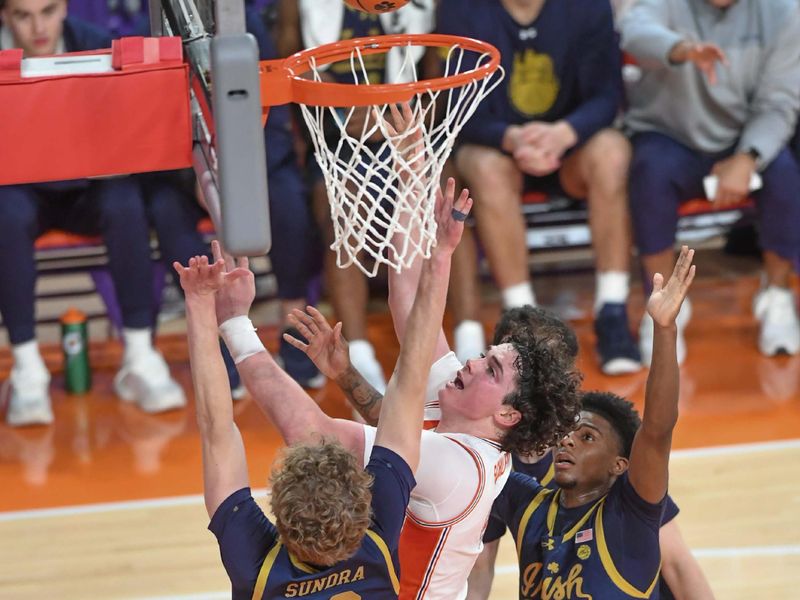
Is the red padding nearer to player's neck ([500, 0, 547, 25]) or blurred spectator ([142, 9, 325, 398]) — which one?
blurred spectator ([142, 9, 325, 398])

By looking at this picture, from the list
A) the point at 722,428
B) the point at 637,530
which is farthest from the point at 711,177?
the point at 637,530

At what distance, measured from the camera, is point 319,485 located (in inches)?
103

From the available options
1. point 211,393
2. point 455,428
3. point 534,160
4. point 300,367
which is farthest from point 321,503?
point 534,160

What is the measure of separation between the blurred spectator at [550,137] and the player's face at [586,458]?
8.16 feet

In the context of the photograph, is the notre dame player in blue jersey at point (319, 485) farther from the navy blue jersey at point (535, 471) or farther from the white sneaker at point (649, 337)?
the white sneaker at point (649, 337)

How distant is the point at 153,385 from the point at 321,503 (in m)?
3.16

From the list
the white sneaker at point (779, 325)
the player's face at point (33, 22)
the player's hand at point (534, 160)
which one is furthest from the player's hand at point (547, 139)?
the player's face at point (33, 22)

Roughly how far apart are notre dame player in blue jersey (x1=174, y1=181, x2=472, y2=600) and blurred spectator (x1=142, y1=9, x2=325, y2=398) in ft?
8.99

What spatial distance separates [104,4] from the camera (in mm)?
6215

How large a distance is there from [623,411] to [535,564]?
1.48 ft

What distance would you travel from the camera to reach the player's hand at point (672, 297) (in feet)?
9.25

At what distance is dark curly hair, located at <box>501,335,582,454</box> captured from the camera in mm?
3070

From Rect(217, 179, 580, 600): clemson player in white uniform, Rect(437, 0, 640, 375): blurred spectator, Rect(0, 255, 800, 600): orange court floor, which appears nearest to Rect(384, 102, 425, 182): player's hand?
Rect(217, 179, 580, 600): clemson player in white uniform

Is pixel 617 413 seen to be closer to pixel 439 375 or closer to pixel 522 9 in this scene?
pixel 439 375
